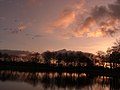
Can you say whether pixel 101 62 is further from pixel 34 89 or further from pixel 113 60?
pixel 34 89

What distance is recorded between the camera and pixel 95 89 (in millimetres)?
60281

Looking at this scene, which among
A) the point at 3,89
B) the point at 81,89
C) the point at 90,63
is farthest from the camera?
the point at 90,63

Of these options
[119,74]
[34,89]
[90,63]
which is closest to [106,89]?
[34,89]

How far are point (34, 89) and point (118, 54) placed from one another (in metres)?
80.8

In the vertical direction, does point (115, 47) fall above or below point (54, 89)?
above

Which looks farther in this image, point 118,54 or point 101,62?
point 101,62

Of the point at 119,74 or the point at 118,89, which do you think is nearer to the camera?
the point at 118,89

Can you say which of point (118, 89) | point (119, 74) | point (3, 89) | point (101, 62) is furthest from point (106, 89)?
point (101, 62)

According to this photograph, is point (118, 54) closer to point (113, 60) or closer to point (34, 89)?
point (113, 60)

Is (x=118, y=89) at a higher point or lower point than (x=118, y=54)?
lower

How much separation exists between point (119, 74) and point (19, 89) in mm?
73666

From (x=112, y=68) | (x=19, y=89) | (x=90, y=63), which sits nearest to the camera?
(x=19, y=89)

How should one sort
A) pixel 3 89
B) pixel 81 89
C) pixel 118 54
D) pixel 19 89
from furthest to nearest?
pixel 118 54, pixel 81 89, pixel 19 89, pixel 3 89

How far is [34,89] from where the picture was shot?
54750mm
